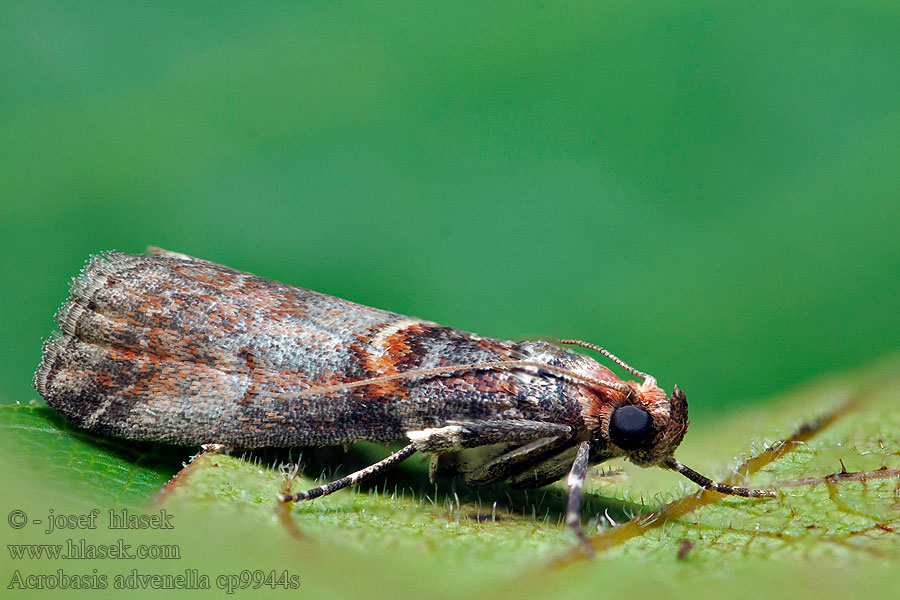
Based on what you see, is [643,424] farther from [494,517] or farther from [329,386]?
[329,386]

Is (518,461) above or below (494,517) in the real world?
above

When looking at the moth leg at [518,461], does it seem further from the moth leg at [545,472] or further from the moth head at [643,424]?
the moth head at [643,424]

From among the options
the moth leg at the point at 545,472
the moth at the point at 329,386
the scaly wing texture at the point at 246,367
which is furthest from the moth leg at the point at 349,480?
the moth leg at the point at 545,472

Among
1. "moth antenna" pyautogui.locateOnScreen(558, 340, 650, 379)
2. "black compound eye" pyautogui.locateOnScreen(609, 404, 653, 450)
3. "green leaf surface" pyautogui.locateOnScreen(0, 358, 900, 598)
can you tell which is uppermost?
"moth antenna" pyautogui.locateOnScreen(558, 340, 650, 379)

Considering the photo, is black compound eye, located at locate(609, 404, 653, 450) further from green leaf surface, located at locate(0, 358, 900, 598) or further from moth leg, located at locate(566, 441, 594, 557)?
green leaf surface, located at locate(0, 358, 900, 598)

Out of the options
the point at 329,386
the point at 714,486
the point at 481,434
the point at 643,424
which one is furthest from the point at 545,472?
the point at 329,386

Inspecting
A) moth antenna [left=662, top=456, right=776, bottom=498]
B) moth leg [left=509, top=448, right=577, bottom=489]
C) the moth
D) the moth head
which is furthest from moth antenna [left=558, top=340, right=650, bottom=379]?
moth leg [left=509, top=448, right=577, bottom=489]

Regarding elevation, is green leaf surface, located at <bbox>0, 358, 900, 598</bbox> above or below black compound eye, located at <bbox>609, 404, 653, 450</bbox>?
below
